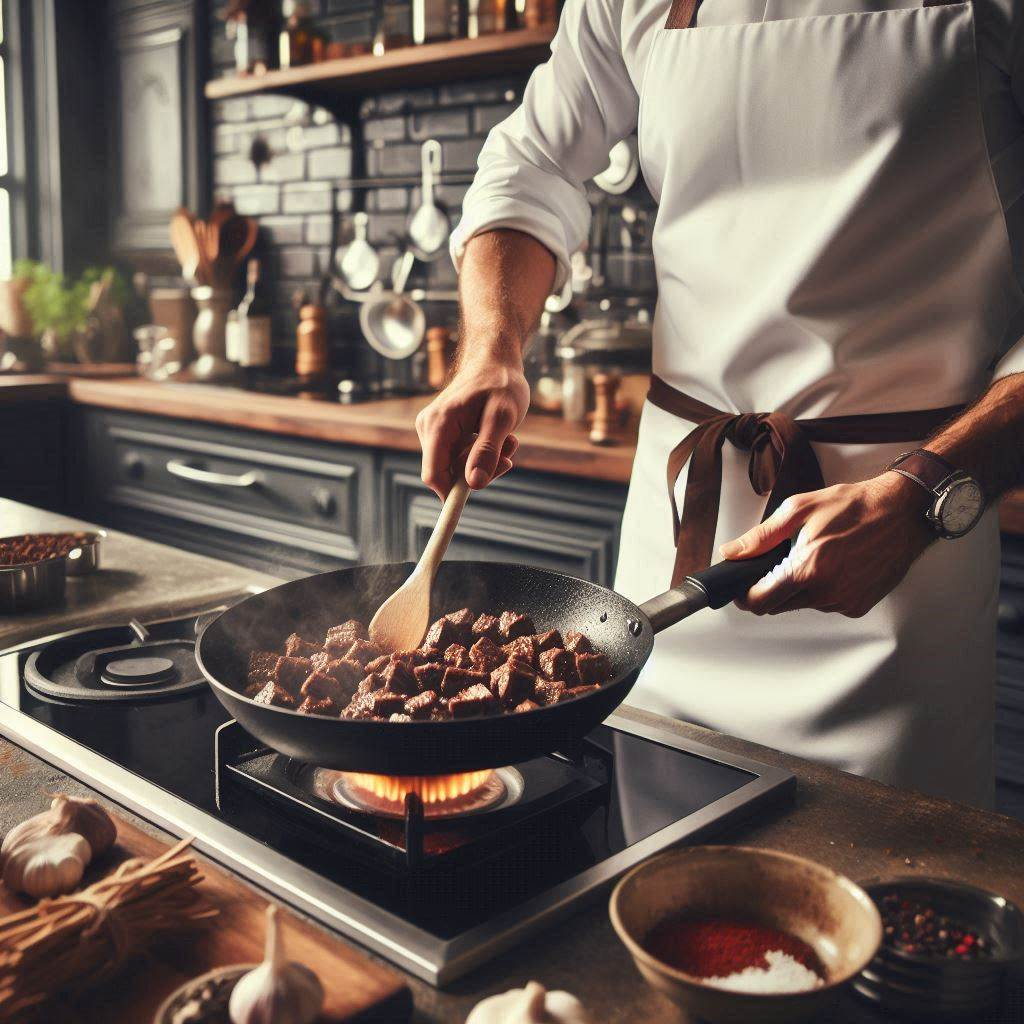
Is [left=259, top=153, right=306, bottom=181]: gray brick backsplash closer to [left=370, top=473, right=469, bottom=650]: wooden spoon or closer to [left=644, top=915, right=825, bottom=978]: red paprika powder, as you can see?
[left=370, top=473, right=469, bottom=650]: wooden spoon

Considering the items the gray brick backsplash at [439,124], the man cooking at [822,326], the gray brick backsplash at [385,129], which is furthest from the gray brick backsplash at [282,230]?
the man cooking at [822,326]

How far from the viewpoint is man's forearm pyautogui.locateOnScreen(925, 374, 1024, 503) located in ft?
3.64

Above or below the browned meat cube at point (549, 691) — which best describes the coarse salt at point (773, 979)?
below

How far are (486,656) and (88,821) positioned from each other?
0.37 metres

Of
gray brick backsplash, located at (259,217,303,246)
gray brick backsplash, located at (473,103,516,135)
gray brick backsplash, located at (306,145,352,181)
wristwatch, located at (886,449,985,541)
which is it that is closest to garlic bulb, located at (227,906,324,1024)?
wristwatch, located at (886,449,985,541)

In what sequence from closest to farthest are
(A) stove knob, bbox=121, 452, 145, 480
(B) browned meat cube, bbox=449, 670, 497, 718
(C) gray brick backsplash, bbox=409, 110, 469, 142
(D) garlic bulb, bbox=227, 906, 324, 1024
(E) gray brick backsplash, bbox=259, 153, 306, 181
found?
(D) garlic bulb, bbox=227, 906, 324, 1024, (B) browned meat cube, bbox=449, 670, 497, 718, (C) gray brick backsplash, bbox=409, 110, 469, 142, (A) stove knob, bbox=121, 452, 145, 480, (E) gray brick backsplash, bbox=259, 153, 306, 181

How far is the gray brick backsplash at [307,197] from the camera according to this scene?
11.8 feet

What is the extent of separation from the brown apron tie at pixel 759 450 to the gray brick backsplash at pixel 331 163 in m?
2.40

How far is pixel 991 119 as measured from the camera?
4.08ft

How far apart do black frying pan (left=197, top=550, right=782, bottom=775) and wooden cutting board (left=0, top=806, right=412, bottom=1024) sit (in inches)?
4.5

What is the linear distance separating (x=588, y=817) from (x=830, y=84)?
89cm

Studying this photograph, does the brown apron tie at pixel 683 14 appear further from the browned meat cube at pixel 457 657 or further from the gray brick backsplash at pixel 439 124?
the gray brick backsplash at pixel 439 124

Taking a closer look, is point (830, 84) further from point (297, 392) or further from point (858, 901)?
point (297, 392)

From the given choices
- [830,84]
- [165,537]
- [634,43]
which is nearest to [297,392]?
[165,537]
